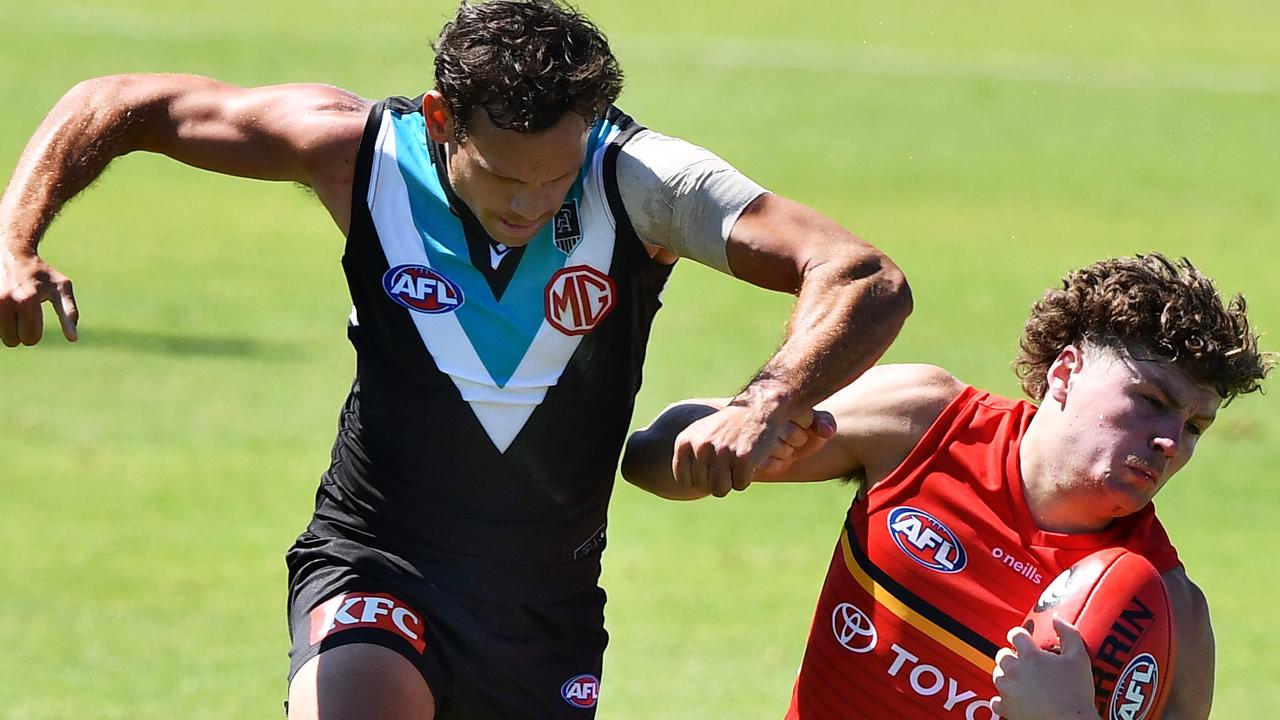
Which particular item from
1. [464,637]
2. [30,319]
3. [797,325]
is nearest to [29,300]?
[30,319]

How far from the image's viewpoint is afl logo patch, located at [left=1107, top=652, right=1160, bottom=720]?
5.07 meters

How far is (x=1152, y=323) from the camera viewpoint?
528 centimetres

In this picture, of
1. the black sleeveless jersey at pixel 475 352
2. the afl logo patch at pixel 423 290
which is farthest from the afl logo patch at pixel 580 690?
the afl logo patch at pixel 423 290

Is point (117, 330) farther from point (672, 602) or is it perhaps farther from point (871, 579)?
point (871, 579)

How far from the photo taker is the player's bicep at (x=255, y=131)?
5.39 metres

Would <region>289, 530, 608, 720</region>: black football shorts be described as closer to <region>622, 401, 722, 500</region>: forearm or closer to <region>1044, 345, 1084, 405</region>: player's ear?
<region>622, 401, 722, 500</region>: forearm

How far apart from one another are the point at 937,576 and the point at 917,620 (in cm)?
13

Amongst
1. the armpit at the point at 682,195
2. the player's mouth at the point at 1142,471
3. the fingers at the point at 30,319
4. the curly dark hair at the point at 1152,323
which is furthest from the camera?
the curly dark hair at the point at 1152,323

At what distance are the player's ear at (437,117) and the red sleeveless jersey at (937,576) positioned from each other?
5.06 ft

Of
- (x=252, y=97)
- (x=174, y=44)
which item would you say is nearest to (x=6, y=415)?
(x=252, y=97)

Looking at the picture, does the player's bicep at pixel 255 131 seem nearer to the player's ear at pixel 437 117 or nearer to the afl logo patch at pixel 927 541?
the player's ear at pixel 437 117

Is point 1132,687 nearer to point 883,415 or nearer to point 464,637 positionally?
point 883,415

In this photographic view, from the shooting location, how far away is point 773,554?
11.6 meters

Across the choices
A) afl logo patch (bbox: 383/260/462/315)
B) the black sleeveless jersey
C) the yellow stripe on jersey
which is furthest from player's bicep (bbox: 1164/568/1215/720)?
afl logo patch (bbox: 383/260/462/315)
